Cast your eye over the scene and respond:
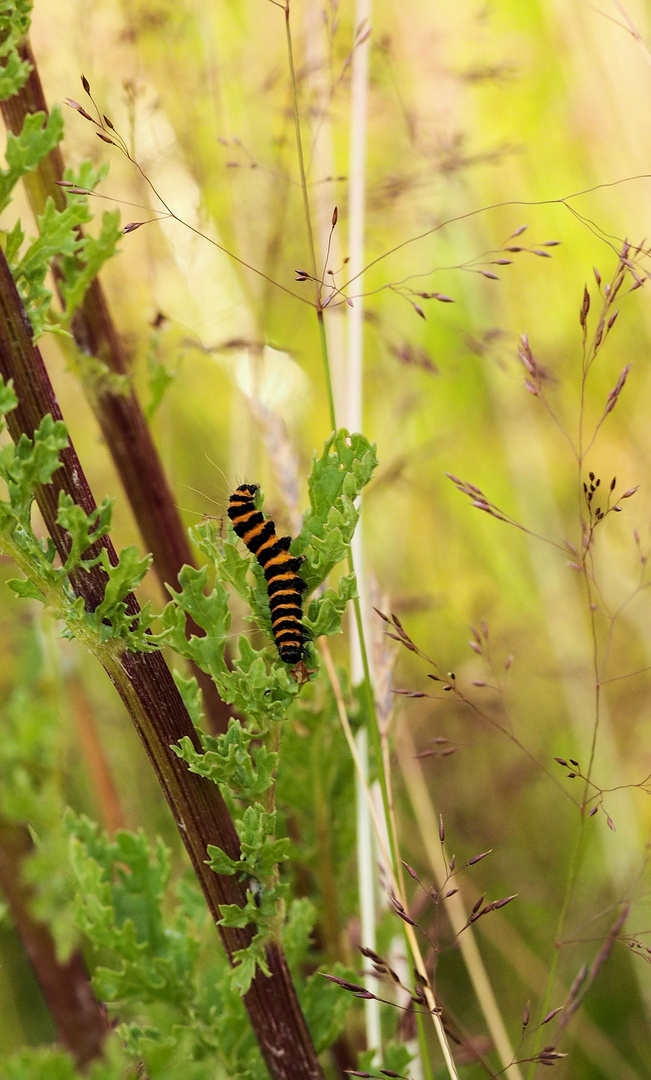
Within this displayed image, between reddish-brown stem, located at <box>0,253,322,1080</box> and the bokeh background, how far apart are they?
87 cm

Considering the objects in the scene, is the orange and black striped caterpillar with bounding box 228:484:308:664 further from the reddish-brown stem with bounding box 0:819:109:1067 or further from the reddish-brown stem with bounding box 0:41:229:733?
the reddish-brown stem with bounding box 0:819:109:1067

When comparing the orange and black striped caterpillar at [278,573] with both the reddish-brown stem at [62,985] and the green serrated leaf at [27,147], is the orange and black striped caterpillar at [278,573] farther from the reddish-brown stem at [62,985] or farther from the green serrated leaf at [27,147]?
the reddish-brown stem at [62,985]

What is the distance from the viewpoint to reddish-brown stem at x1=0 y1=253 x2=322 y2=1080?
122cm

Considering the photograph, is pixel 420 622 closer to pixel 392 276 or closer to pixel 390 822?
pixel 392 276

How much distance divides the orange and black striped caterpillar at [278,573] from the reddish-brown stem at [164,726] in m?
0.18

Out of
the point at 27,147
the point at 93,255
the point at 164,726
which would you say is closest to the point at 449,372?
the point at 93,255

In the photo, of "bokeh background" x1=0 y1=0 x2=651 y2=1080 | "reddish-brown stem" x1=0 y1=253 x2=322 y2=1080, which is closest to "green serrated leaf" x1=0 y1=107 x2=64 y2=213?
"reddish-brown stem" x1=0 y1=253 x2=322 y2=1080

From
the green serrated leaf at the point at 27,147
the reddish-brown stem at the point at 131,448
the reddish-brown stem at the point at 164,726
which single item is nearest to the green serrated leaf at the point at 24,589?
the reddish-brown stem at the point at 164,726

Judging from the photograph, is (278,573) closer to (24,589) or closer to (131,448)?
(24,589)

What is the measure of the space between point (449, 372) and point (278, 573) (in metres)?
2.88

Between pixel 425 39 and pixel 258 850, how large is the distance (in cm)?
316

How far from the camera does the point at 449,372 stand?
3961 mm

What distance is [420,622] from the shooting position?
3.82 meters

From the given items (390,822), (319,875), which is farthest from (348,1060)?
(390,822)
